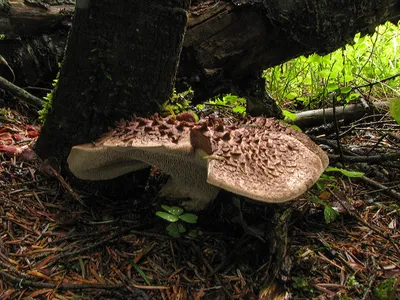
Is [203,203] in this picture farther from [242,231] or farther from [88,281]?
[88,281]

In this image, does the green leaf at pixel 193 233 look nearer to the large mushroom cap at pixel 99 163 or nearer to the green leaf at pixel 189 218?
the green leaf at pixel 189 218

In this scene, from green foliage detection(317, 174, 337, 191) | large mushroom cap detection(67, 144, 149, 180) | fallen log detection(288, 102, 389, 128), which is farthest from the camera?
fallen log detection(288, 102, 389, 128)

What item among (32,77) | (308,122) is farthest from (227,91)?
(32,77)

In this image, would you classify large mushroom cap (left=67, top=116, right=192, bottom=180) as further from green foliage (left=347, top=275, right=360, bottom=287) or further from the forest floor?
green foliage (left=347, top=275, right=360, bottom=287)

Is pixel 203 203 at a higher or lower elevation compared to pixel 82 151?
lower

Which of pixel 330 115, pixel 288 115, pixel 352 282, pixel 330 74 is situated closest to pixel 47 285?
pixel 352 282

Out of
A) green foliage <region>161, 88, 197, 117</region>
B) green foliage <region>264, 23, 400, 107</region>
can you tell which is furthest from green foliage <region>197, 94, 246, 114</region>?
green foliage <region>161, 88, 197, 117</region>

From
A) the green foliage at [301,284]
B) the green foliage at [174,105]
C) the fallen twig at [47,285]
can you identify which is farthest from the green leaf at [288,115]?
the fallen twig at [47,285]

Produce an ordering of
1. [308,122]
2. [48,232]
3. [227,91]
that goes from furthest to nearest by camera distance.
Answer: [308,122], [227,91], [48,232]
